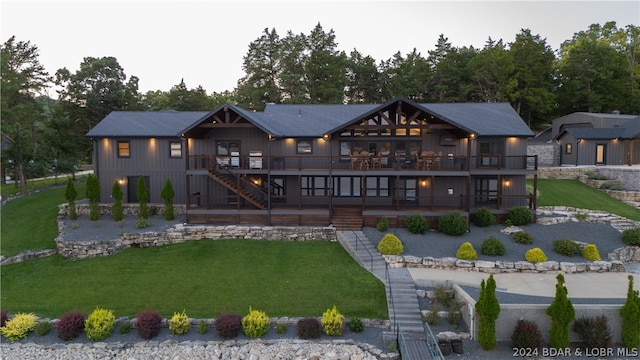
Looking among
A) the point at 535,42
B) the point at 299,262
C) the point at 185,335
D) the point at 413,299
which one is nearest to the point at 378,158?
the point at 299,262

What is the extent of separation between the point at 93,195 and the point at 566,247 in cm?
2724

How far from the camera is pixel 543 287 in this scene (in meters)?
15.6

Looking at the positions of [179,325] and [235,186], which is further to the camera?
[235,186]

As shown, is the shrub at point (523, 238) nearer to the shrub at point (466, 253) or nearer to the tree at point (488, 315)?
the shrub at point (466, 253)

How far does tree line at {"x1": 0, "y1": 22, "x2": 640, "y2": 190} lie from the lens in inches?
1587

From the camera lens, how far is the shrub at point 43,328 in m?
13.6

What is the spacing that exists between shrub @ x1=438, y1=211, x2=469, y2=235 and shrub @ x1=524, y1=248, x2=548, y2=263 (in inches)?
147

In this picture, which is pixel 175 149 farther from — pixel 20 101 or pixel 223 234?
pixel 20 101

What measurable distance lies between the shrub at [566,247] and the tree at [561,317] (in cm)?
758

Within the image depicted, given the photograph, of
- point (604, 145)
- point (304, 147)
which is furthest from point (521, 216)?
point (604, 145)

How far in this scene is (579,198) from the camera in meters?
28.3

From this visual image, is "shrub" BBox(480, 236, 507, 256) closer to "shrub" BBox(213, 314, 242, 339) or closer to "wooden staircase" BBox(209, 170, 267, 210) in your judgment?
"shrub" BBox(213, 314, 242, 339)

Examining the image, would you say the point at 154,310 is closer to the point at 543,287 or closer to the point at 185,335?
the point at 185,335

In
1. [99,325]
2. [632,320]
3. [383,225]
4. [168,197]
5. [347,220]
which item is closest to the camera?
[632,320]
